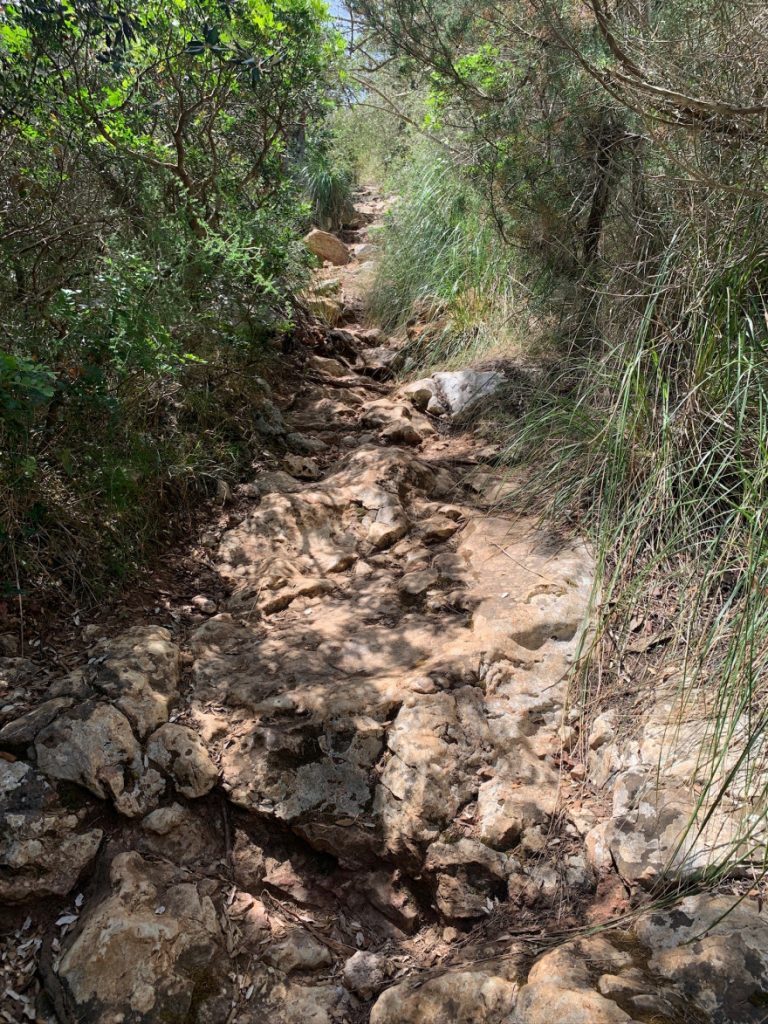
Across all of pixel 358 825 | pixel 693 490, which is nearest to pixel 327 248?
pixel 693 490

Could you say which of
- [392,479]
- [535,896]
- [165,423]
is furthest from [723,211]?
[165,423]

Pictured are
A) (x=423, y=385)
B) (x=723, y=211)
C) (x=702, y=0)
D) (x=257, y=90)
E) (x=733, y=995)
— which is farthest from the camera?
(x=423, y=385)

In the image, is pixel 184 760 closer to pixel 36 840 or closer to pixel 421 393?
pixel 36 840

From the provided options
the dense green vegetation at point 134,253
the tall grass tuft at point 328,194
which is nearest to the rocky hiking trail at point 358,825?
the dense green vegetation at point 134,253

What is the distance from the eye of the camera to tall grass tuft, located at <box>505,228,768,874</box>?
2082 millimetres

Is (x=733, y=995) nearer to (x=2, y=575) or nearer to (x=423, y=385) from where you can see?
(x=2, y=575)

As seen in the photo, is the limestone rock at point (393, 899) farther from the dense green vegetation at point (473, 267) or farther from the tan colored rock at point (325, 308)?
the tan colored rock at point (325, 308)

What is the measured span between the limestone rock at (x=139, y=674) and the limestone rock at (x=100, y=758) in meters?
0.08

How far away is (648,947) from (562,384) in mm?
2843

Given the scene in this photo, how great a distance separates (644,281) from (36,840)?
2.95m

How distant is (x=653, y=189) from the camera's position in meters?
3.54

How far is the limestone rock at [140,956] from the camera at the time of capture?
6.08 feet

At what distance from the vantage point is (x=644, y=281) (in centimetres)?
316

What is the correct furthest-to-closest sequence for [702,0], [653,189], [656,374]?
[653,189] → [702,0] → [656,374]
